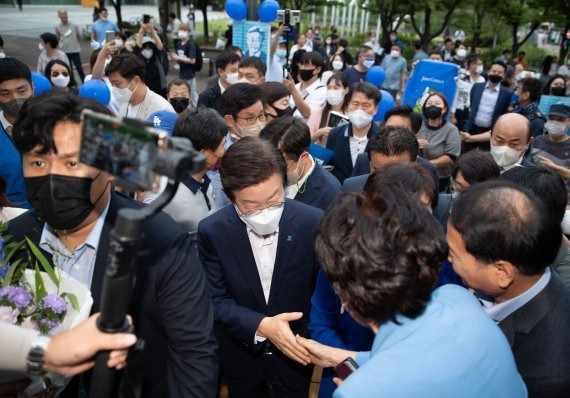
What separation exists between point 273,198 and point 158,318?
2.86ft

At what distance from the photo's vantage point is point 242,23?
7633mm

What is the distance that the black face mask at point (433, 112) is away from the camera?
5043 millimetres

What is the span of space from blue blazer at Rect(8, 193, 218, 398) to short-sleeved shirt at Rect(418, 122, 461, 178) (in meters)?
3.92

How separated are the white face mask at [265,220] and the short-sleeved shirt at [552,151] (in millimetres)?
3473

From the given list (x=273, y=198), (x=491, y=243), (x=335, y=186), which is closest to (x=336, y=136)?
(x=335, y=186)

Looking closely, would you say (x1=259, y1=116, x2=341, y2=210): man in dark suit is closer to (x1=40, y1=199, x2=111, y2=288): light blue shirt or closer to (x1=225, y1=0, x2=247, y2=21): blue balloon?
(x1=40, y1=199, x2=111, y2=288): light blue shirt

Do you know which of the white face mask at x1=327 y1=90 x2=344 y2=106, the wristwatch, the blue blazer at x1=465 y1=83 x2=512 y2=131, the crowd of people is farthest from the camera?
the blue blazer at x1=465 y1=83 x2=512 y2=131

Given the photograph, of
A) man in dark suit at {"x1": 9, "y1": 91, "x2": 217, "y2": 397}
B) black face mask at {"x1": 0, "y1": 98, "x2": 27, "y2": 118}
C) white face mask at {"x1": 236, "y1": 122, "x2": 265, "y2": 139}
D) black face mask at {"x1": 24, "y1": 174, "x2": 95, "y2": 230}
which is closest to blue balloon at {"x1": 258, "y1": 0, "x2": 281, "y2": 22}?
white face mask at {"x1": 236, "y1": 122, "x2": 265, "y2": 139}

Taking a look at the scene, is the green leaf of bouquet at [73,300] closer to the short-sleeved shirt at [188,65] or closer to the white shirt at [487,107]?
the white shirt at [487,107]

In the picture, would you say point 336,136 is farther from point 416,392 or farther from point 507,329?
point 416,392

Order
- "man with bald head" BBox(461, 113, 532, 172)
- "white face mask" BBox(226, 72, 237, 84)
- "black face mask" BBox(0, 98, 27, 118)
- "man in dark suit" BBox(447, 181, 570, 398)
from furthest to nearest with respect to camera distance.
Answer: "white face mask" BBox(226, 72, 237, 84)
"man with bald head" BBox(461, 113, 532, 172)
"black face mask" BBox(0, 98, 27, 118)
"man in dark suit" BBox(447, 181, 570, 398)

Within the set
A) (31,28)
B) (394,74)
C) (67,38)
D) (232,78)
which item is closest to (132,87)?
(232,78)

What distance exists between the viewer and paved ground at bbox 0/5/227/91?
53.8ft

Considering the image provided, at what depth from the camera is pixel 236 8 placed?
7.60m
